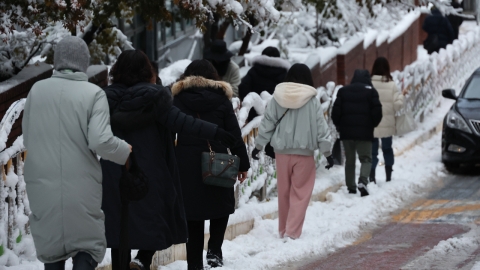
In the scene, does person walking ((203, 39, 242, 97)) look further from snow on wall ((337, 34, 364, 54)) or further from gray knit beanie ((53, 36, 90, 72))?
snow on wall ((337, 34, 364, 54))

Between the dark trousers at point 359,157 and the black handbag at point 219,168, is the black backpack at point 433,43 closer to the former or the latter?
the dark trousers at point 359,157

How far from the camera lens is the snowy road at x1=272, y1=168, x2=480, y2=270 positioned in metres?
8.53

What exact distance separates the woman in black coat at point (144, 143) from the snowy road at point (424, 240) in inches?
83.1

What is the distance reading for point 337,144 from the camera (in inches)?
485

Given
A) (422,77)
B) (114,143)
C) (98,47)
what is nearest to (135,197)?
(114,143)

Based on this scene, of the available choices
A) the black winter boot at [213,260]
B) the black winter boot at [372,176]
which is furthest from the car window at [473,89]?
the black winter boot at [213,260]

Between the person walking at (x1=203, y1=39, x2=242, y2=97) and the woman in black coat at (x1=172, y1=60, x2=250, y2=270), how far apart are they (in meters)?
3.61

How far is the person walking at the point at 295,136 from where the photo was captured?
9.45 meters

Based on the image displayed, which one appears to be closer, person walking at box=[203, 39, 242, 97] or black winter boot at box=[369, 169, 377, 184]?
person walking at box=[203, 39, 242, 97]

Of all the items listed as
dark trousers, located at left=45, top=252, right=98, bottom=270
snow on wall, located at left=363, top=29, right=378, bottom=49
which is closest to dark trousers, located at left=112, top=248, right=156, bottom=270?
dark trousers, located at left=45, top=252, right=98, bottom=270

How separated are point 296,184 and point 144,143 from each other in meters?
3.27

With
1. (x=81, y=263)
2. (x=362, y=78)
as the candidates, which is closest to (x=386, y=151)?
(x=362, y=78)

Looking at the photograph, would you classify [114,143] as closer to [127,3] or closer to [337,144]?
[127,3]

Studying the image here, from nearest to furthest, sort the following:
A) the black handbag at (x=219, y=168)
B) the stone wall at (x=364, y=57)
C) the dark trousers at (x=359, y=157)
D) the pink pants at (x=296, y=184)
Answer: the black handbag at (x=219, y=168), the pink pants at (x=296, y=184), the dark trousers at (x=359, y=157), the stone wall at (x=364, y=57)
